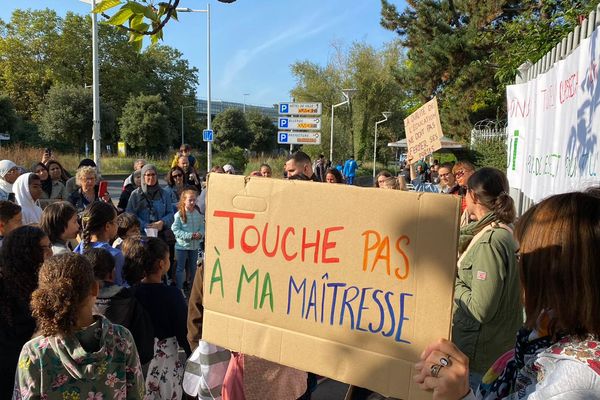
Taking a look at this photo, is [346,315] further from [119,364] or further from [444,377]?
[119,364]

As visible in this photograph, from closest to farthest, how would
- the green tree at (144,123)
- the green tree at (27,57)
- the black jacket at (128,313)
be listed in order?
the black jacket at (128,313)
the green tree at (144,123)
the green tree at (27,57)

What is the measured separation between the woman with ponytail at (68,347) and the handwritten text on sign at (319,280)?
91 cm

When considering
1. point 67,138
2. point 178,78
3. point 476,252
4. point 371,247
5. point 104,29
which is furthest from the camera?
point 178,78

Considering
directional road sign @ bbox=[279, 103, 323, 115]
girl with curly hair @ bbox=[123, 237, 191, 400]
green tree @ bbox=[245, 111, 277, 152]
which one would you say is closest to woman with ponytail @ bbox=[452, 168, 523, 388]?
girl with curly hair @ bbox=[123, 237, 191, 400]

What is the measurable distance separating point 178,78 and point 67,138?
69.0 feet

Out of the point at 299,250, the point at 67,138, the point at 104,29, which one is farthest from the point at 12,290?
the point at 104,29

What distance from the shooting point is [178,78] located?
53031 millimetres

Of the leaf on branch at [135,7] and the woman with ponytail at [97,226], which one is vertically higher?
the leaf on branch at [135,7]

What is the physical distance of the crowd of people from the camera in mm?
1089

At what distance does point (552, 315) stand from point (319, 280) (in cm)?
59

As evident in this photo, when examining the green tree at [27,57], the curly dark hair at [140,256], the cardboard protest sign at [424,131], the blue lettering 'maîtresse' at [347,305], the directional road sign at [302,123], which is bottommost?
the curly dark hair at [140,256]

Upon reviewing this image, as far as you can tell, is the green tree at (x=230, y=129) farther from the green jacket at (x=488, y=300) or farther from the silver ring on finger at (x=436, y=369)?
the silver ring on finger at (x=436, y=369)

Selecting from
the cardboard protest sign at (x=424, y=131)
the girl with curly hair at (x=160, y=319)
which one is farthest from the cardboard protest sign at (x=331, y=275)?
the cardboard protest sign at (x=424, y=131)

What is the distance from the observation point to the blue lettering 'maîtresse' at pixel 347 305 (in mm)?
1226
